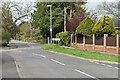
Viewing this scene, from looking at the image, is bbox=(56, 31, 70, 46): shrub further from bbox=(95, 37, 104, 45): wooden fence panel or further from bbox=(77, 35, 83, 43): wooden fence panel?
bbox=(95, 37, 104, 45): wooden fence panel

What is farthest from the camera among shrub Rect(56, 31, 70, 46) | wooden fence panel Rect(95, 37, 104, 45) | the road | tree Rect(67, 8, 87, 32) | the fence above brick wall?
shrub Rect(56, 31, 70, 46)

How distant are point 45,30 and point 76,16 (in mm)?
22054

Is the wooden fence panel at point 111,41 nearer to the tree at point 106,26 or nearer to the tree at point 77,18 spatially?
the tree at point 106,26

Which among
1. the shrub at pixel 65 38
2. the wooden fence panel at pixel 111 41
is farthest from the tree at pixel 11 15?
the wooden fence panel at pixel 111 41

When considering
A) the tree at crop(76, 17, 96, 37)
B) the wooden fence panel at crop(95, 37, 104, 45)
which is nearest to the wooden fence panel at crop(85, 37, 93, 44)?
the tree at crop(76, 17, 96, 37)

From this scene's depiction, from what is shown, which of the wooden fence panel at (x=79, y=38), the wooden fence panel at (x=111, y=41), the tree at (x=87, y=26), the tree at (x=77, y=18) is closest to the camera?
the wooden fence panel at (x=111, y=41)

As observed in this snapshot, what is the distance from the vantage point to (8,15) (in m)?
42.9

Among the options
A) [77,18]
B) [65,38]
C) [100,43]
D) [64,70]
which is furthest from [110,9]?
[64,70]

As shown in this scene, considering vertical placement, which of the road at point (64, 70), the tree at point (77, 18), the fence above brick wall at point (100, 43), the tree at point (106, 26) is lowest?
the road at point (64, 70)

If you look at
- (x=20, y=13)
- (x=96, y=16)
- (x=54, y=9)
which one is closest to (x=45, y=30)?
(x=54, y=9)

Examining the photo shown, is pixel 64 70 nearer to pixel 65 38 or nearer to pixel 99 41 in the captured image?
pixel 99 41

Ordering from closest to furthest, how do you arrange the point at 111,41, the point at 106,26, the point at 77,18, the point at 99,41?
1. the point at 111,41
2. the point at 106,26
3. the point at 99,41
4. the point at 77,18

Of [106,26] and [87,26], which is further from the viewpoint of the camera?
[87,26]

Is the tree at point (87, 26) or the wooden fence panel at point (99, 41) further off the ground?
the tree at point (87, 26)
